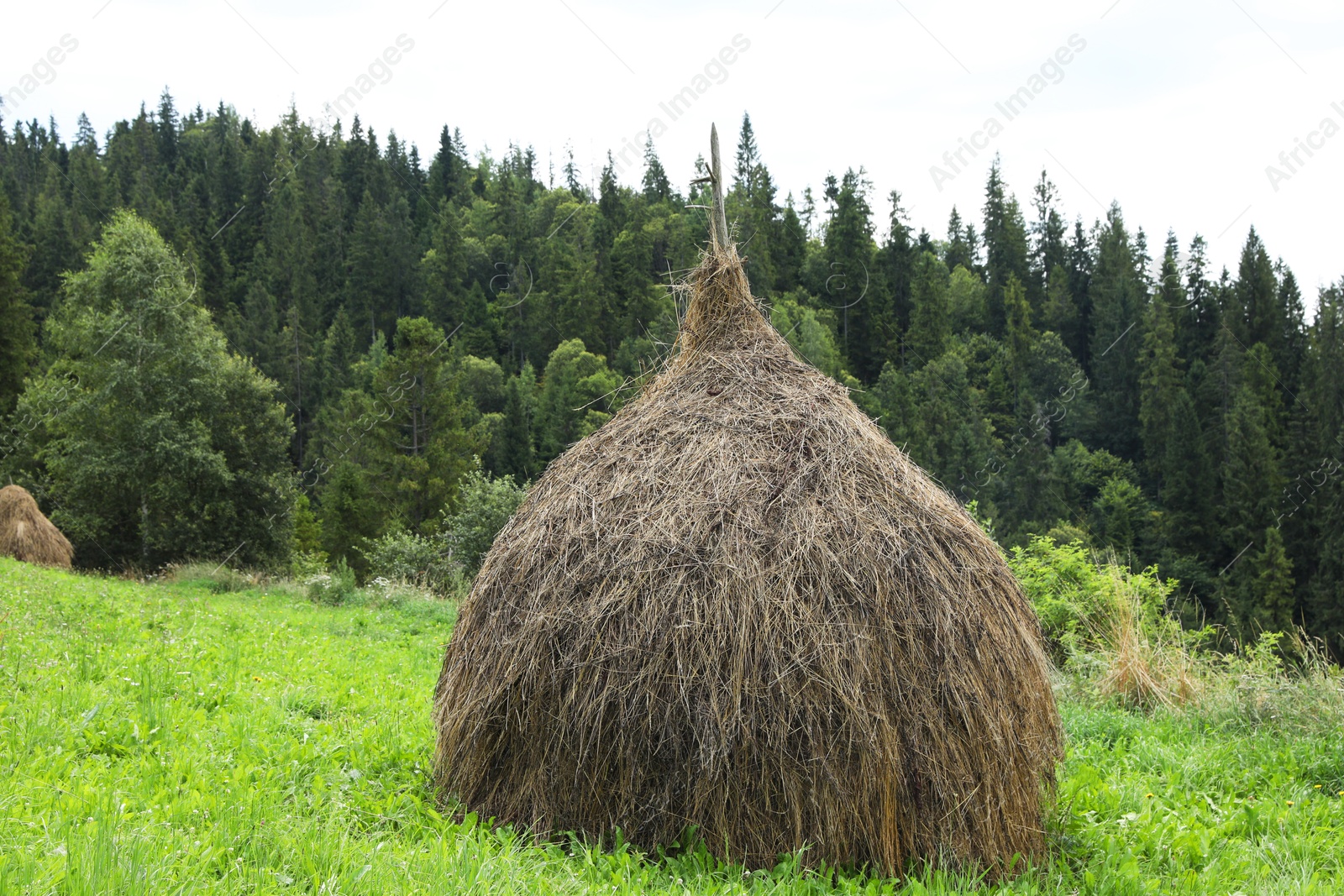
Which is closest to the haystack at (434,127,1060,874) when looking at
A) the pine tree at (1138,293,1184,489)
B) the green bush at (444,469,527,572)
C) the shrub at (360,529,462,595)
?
the shrub at (360,529,462,595)

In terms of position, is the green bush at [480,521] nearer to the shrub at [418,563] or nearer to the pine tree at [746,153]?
the shrub at [418,563]

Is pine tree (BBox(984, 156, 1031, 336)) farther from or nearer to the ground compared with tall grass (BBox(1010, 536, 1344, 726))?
farther from the ground

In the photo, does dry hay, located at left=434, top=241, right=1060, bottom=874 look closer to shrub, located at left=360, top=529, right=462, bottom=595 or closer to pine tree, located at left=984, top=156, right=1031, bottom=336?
shrub, located at left=360, top=529, right=462, bottom=595

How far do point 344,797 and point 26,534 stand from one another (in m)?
21.2

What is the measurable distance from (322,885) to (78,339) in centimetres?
3095

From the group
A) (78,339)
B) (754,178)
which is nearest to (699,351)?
(78,339)

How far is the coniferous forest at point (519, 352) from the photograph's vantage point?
3052 cm

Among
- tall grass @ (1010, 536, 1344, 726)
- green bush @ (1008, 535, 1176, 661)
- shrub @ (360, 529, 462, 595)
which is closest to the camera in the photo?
tall grass @ (1010, 536, 1344, 726)

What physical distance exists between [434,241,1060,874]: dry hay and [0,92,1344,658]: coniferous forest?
17955 millimetres

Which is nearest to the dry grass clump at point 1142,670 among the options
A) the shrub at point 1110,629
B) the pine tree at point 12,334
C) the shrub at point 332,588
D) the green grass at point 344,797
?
the shrub at point 1110,629

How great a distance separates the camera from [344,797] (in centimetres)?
520

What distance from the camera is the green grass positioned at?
393 cm

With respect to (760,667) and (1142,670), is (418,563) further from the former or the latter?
(760,667)

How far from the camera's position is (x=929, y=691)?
4543mm
